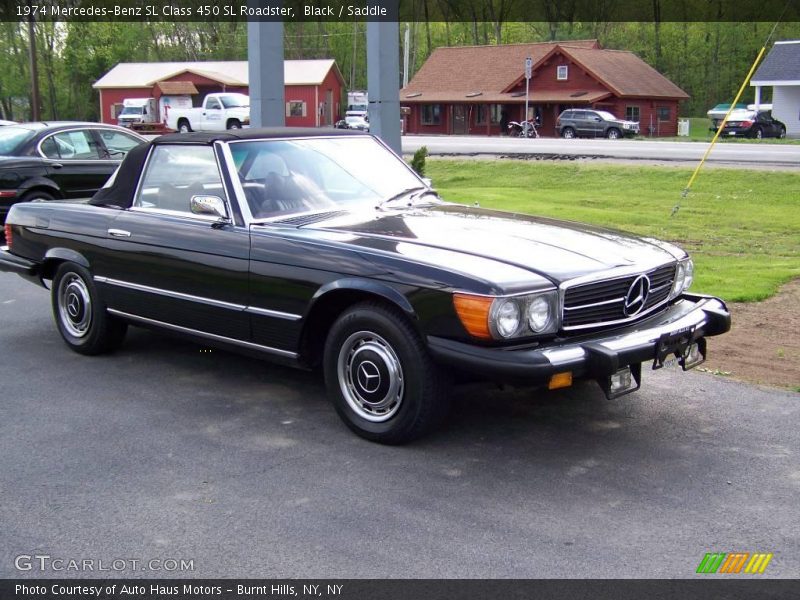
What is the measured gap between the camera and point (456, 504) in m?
4.27

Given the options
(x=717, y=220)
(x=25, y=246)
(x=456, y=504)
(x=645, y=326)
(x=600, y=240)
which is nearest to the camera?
(x=456, y=504)

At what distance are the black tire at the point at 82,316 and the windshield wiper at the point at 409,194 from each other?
2102 millimetres

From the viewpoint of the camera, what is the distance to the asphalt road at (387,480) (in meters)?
3.79

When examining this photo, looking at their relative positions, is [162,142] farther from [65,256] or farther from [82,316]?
[82,316]

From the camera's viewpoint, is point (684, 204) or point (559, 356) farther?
point (684, 204)

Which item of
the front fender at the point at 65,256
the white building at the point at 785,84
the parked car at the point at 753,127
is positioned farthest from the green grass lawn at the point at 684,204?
the white building at the point at 785,84

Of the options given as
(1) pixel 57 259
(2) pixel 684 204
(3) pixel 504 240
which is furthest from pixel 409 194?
(2) pixel 684 204

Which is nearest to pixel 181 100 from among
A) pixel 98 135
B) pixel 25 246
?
pixel 98 135

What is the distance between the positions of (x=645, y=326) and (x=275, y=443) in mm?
2090

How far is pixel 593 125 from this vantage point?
48094 mm

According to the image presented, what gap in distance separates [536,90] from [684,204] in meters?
43.7

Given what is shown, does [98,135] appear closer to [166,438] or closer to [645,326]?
[166,438]

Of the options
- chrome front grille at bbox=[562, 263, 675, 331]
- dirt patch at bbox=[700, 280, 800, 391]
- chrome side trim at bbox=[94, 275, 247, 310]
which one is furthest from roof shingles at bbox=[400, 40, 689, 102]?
chrome front grille at bbox=[562, 263, 675, 331]

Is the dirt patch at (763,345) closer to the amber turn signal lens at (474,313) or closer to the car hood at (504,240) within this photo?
the car hood at (504,240)
